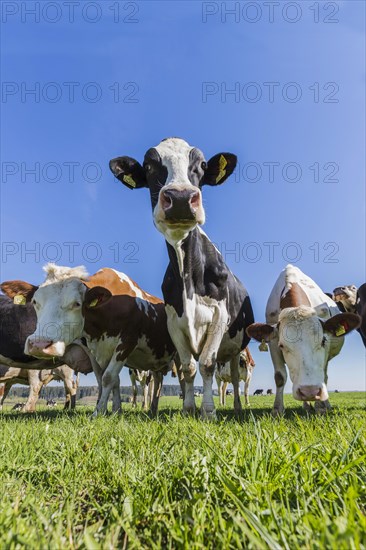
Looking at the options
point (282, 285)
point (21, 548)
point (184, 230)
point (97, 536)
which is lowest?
point (97, 536)

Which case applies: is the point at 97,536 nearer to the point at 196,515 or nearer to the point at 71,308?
the point at 196,515

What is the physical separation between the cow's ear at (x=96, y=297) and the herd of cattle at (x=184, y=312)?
2 cm

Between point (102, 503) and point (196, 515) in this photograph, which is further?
point (102, 503)

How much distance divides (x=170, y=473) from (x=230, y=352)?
6141 mm

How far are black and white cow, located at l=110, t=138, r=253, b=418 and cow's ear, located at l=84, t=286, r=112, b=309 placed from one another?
1.03 m

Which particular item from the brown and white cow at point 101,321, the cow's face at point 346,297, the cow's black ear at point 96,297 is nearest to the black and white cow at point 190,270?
the cow's black ear at point 96,297

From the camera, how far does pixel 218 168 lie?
6.40 meters

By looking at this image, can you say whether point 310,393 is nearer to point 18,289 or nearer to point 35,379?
point 18,289

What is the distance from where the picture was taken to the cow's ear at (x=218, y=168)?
6.39m

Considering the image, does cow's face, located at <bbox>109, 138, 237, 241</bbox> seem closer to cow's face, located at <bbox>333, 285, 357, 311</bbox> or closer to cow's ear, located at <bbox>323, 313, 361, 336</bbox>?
cow's ear, located at <bbox>323, 313, 361, 336</bbox>

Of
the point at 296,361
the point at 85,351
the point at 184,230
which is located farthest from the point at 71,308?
the point at 296,361

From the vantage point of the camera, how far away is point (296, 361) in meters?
5.44

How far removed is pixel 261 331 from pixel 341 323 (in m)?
1.15

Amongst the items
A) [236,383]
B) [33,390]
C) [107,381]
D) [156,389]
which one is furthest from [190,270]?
[33,390]
